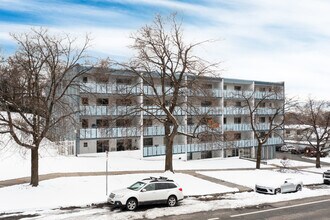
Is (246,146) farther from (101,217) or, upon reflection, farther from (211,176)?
(101,217)

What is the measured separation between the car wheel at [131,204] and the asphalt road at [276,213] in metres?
2.11

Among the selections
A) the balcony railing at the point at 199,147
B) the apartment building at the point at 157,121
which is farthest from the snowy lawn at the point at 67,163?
the apartment building at the point at 157,121

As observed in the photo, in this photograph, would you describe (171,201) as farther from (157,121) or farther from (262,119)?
(262,119)

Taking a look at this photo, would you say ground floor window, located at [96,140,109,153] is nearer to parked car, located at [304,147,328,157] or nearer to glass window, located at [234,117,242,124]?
glass window, located at [234,117,242,124]

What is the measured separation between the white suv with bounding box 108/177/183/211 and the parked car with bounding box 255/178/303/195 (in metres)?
6.71

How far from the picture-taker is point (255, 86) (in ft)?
164

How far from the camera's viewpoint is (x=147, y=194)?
17.3 metres

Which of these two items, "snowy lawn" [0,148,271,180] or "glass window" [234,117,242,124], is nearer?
"snowy lawn" [0,148,271,180]

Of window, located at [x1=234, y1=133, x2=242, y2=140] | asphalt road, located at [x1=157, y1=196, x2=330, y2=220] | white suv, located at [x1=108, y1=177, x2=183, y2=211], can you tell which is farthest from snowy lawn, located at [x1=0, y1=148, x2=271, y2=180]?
asphalt road, located at [x1=157, y1=196, x2=330, y2=220]

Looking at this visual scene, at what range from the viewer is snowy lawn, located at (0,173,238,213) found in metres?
16.9

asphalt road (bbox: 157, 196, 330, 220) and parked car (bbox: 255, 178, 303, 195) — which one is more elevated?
parked car (bbox: 255, 178, 303, 195)

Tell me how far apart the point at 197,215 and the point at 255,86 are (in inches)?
1462

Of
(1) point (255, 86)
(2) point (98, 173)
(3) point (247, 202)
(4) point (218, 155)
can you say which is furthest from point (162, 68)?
(1) point (255, 86)

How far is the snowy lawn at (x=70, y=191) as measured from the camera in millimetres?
16891
